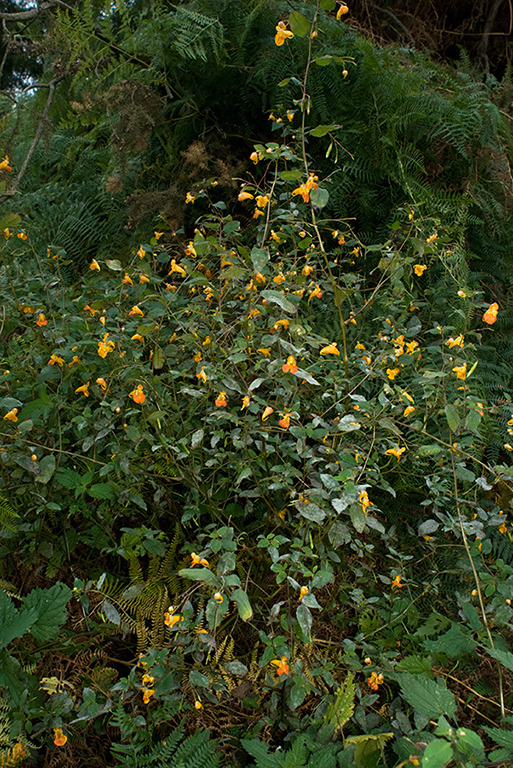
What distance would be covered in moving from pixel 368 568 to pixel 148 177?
88.2 inches

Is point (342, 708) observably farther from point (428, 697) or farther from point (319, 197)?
point (319, 197)

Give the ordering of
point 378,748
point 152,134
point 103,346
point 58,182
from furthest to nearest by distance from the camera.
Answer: point 58,182, point 152,134, point 103,346, point 378,748

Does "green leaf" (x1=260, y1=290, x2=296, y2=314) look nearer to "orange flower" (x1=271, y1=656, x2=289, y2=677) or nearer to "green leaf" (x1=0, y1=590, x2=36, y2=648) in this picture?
"orange flower" (x1=271, y1=656, x2=289, y2=677)

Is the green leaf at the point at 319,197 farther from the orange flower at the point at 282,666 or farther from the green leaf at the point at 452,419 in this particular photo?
the orange flower at the point at 282,666

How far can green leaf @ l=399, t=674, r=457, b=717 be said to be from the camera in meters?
1.01

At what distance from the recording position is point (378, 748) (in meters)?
1.15

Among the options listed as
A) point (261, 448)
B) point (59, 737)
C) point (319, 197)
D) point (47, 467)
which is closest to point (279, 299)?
point (319, 197)

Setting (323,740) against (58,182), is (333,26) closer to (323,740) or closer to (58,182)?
(58,182)

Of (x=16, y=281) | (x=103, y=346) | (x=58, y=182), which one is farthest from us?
(x=58, y=182)

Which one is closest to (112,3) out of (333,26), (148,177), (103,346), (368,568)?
(148,177)

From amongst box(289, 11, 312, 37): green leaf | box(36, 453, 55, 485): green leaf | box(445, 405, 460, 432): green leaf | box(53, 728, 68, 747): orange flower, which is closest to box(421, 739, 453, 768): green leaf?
box(445, 405, 460, 432): green leaf

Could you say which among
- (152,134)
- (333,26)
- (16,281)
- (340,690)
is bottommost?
(340,690)

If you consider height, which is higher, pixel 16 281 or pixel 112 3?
pixel 112 3

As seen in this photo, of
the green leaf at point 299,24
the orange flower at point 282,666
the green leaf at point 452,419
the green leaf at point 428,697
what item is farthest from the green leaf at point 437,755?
the green leaf at point 299,24
